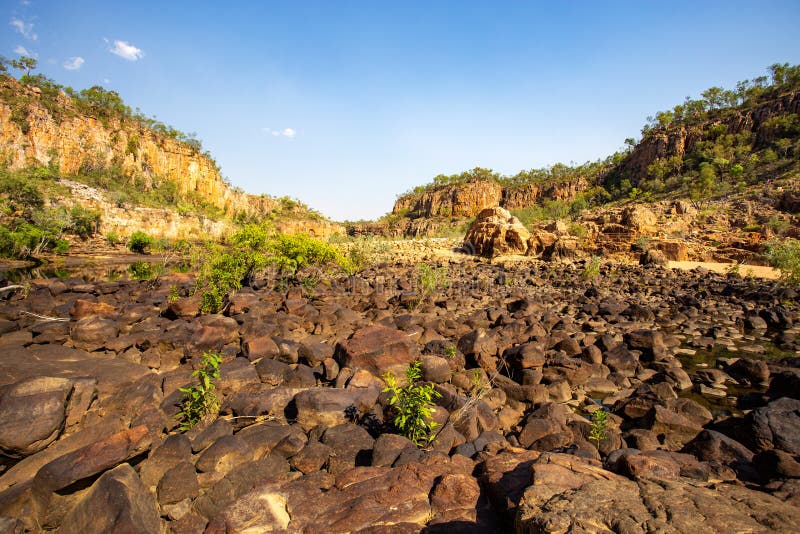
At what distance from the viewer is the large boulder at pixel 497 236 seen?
25781 millimetres

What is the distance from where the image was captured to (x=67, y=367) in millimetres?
5738

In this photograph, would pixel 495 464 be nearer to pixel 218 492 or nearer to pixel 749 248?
pixel 218 492

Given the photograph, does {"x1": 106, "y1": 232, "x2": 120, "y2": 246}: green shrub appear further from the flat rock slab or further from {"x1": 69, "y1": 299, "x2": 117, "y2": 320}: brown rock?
the flat rock slab

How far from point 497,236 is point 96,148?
57078mm

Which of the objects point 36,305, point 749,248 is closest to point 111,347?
point 36,305

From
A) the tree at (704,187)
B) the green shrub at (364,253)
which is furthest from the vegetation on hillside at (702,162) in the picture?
the green shrub at (364,253)

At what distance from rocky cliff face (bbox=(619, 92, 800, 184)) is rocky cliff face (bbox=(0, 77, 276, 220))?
70240 millimetres

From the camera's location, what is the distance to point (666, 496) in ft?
8.01

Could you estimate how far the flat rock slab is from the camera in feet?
17.1

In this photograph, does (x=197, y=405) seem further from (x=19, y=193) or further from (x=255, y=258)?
(x=19, y=193)

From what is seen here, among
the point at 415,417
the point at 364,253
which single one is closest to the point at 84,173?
the point at 364,253

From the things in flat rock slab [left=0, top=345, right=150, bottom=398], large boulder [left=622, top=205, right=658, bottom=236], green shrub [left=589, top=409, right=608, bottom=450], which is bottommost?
flat rock slab [left=0, top=345, right=150, bottom=398]

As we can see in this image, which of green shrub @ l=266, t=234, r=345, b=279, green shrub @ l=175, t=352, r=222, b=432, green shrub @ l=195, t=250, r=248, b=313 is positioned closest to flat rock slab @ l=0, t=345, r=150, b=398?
green shrub @ l=175, t=352, r=222, b=432

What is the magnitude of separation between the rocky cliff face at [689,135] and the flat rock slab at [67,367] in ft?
230
